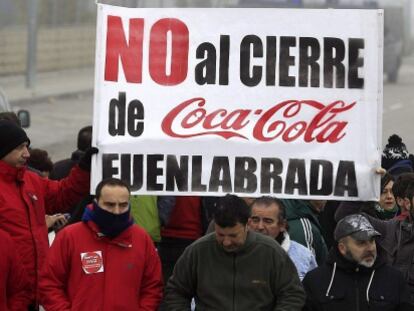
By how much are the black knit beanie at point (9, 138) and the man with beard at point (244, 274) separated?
1.19 meters

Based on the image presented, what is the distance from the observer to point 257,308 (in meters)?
6.45

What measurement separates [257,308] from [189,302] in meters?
0.38

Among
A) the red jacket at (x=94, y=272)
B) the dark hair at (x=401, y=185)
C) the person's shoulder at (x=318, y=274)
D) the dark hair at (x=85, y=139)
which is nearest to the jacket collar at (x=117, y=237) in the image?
the red jacket at (x=94, y=272)

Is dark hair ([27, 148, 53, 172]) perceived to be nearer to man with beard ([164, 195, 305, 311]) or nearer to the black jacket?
man with beard ([164, 195, 305, 311])

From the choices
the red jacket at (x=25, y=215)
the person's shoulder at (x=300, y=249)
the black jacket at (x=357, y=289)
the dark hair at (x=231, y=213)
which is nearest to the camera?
the dark hair at (x=231, y=213)

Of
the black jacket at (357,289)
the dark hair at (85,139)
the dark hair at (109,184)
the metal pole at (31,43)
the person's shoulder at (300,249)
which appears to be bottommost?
the black jacket at (357,289)

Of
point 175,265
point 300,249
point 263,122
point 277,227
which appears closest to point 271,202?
point 277,227

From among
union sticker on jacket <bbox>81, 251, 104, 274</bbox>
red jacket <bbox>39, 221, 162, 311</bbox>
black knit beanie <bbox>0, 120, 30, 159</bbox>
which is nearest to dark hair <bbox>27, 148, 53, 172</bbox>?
black knit beanie <bbox>0, 120, 30, 159</bbox>

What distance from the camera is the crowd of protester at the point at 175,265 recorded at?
6465 millimetres

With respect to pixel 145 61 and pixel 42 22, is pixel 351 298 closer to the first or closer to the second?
pixel 145 61

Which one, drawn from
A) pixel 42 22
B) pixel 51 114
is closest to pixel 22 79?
pixel 42 22

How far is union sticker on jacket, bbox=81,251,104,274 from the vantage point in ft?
21.7

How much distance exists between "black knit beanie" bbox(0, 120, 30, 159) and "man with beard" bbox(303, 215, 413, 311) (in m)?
1.68

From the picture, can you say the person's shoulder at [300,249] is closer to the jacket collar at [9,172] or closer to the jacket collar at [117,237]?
the jacket collar at [117,237]
